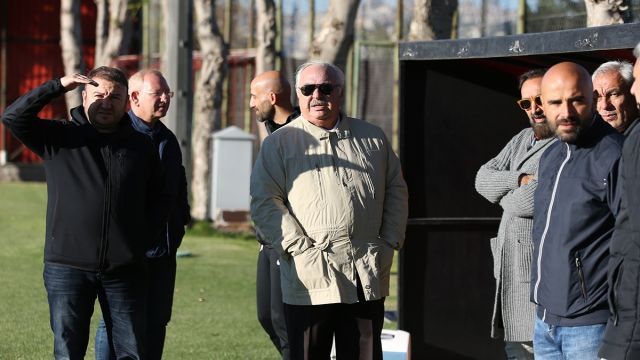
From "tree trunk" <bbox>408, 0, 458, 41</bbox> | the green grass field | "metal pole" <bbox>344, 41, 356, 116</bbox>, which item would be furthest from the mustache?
"metal pole" <bbox>344, 41, 356, 116</bbox>

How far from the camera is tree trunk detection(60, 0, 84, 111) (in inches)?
1130

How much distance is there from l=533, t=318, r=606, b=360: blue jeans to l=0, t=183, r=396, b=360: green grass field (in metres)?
4.25

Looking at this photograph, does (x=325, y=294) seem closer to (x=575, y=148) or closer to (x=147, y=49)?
(x=575, y=148)

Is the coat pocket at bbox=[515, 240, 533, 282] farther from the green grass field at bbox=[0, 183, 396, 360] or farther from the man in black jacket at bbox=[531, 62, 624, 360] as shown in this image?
the green grass field at bbox=[0, 183, 396, 360]

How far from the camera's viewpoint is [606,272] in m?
4.88

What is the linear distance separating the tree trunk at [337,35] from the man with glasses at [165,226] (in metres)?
8.51

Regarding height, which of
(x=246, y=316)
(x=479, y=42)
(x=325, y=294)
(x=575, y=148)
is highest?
(x=479, y=42)

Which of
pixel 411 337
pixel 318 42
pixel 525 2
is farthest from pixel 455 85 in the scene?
pixel 525 2

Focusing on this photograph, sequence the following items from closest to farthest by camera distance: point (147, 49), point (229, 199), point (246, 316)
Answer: point (246, 316) < point (229, 199) < point (147, 49)

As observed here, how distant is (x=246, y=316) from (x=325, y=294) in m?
5.34

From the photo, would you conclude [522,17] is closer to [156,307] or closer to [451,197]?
[451,197]

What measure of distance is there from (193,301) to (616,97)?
23.3ft

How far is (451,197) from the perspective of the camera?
8359 mm

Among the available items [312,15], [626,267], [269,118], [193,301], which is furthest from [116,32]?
[626,267]
